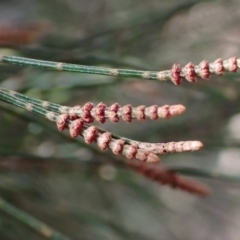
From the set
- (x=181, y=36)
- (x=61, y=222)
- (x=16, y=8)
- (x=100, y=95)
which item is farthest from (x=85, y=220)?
(x=16, y=8)

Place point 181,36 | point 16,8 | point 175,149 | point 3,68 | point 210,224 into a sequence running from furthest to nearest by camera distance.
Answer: point 210,224
point 16,8
point 181,36
point 3,68
point 175,149

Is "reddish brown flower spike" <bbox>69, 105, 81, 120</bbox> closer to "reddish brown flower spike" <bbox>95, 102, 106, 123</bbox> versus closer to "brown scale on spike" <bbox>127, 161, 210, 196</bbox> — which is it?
"reddish brown flower spike" <bbox>95, 102, 106, 123</bbox>

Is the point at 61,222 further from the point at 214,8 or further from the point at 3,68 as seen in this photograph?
the point at 214,8

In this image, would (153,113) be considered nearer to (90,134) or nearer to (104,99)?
(90,134)

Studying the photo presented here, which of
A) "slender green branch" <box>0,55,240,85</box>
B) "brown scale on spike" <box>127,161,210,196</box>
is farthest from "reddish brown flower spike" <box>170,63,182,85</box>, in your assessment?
"brown scale on spike" <box>127,161,210,196</box>

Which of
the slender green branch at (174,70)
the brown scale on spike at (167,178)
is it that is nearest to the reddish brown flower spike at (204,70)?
the slender green branch at (174,70)

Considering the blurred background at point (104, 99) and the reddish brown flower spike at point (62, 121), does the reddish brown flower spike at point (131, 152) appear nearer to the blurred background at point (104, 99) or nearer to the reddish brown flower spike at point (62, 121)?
the reddish brown flower spike at point (62, 121)
